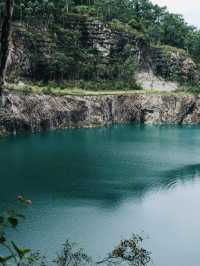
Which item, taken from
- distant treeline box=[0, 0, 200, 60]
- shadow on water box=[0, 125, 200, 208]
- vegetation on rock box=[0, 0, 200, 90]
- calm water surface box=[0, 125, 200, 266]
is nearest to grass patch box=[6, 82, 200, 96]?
vegetation on rock box=[0, 0, 200, 90]

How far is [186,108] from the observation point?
12662 cm

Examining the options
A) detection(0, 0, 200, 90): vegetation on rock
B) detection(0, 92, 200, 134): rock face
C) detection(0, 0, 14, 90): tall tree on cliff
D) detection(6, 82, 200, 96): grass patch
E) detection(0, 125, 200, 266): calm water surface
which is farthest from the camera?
detection(0, 0, 200, 90): vegetation on rock

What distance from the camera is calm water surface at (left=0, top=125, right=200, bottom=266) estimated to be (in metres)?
36.2

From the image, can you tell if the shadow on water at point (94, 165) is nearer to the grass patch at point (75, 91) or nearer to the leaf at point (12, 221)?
the grass patch at point (75, 91)

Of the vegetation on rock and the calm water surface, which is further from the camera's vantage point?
the vegetation on rock

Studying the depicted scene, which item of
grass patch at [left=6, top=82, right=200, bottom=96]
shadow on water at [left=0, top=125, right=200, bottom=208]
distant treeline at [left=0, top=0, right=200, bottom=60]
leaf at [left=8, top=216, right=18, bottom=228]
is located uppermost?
distant treeline at [left=0, top=0, right=200, bottom=60]

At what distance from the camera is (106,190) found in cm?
5297

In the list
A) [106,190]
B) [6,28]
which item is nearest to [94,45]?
[106,190]

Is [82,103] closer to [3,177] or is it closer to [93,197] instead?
[3,177]

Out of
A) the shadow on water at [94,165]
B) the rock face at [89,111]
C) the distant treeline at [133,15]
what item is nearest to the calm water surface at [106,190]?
the shadow on water at [94,165]

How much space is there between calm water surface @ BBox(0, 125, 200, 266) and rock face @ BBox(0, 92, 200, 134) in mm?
6905

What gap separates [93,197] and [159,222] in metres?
9.96

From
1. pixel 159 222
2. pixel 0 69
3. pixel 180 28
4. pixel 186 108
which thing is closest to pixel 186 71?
pixel 186 108

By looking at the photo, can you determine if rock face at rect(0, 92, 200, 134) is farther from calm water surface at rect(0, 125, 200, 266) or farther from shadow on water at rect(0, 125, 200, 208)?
calm water surface at rect(0, 125, 200, 266)
